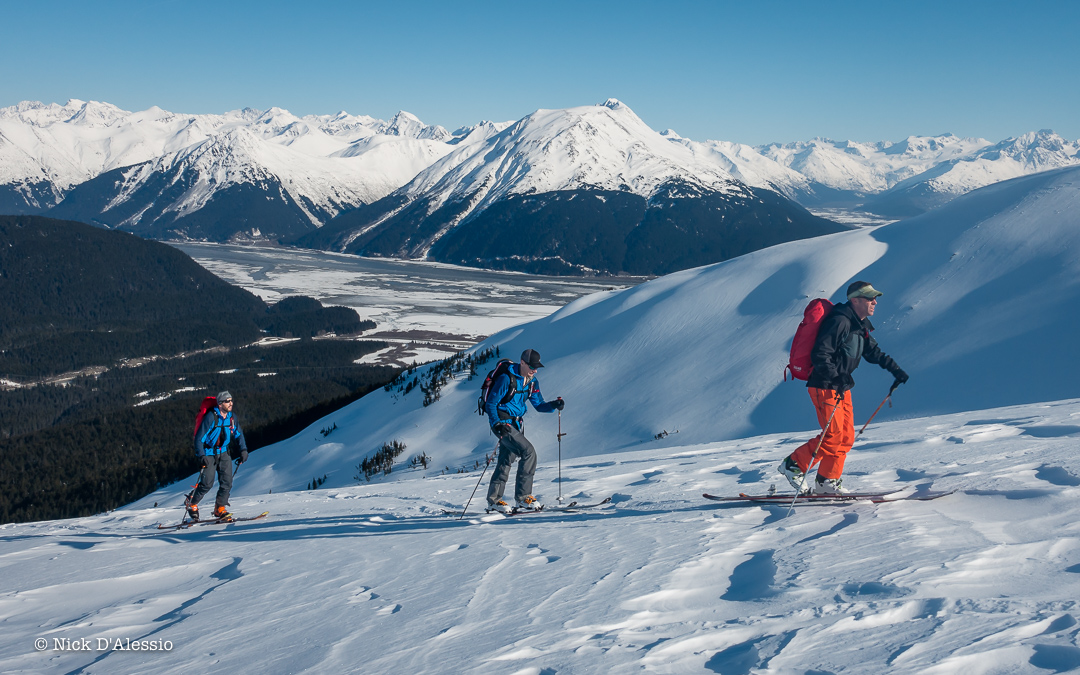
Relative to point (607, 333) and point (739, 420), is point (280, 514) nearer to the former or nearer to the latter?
point (739, 420)

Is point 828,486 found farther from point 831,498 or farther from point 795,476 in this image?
point 795,476

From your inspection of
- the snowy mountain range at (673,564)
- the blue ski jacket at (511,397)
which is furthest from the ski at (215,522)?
the blue ski jacket at (511,397)

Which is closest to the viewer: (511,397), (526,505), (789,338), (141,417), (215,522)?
(511,397)

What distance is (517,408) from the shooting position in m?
8.70

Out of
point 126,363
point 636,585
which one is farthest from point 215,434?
point 126,363

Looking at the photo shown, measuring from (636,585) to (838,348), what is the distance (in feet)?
12.1

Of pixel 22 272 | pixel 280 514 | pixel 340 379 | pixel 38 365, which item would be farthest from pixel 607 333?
pixel 22 272

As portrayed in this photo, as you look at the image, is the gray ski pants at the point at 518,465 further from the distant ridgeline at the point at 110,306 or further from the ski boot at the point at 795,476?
the distant ridgeline at the point at 110,306

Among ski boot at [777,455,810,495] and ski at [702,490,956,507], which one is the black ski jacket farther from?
ski at [702,490,956,507]

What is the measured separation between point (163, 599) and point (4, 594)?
2.16m

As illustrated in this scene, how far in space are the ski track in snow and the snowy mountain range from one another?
3cm

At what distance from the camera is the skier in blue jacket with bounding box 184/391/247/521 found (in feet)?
35.8

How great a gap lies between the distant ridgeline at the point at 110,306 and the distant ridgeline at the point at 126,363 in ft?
1.25

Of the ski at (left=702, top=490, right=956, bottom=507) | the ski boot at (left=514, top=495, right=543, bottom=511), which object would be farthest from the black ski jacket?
the ski boot at (left=514, top=495, right=543, bottom=511)
